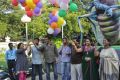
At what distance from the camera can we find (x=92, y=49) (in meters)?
12.4

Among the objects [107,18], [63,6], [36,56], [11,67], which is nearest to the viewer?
[107,18]

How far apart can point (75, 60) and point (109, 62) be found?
5.31 ft

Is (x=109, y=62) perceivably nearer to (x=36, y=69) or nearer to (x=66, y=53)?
(x=66, y=53)

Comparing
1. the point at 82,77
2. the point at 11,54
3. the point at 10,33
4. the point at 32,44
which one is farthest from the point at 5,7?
the point at 82,77

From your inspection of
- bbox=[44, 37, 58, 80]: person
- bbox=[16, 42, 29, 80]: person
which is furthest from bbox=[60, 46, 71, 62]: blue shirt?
bbox=[16, 42, 29, 80]: person

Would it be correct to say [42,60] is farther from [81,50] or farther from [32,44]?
[81,50]

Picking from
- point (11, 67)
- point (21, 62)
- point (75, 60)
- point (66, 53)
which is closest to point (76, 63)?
point (75, 60)

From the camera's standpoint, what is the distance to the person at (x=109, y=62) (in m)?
11.8

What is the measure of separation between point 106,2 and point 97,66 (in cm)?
215

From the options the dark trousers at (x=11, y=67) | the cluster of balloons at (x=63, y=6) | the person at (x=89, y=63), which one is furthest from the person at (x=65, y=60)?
the dark trousers at (x=11, y=67)

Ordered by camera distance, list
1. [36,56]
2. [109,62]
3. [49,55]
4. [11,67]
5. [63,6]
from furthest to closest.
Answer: [11,67] → [49,55] → [36,56] → [63,6] → [109,62]

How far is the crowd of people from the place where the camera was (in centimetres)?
1189

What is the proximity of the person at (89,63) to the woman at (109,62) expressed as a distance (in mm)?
449

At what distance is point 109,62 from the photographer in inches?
466
